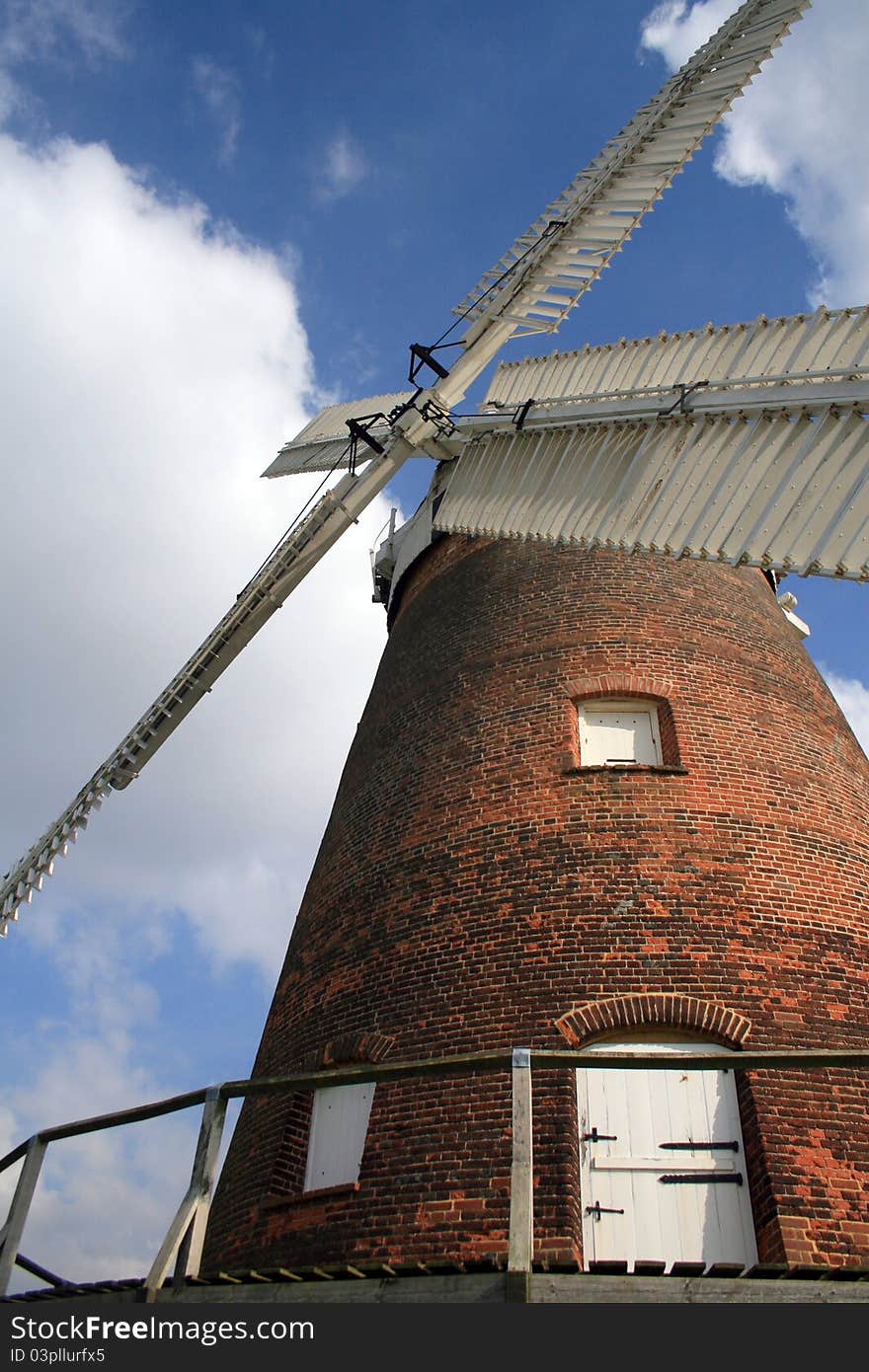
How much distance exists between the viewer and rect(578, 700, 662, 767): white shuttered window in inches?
337

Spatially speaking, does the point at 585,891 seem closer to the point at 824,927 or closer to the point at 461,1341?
the point at 824,927

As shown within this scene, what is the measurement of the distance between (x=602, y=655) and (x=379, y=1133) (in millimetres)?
4272

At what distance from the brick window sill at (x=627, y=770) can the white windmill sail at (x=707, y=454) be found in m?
1.63

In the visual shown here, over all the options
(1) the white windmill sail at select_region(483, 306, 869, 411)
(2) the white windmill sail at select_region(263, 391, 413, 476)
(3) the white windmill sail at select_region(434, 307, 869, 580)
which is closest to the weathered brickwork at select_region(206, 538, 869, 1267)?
(3) the white windmill sail at select_region(434, 307, 869, 580)

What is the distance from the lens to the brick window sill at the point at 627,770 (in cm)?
796

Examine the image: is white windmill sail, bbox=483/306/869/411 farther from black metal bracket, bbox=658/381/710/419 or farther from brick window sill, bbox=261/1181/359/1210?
brick window sill, bbox=261/1181/359/1210

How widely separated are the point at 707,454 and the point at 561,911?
325 centimetres

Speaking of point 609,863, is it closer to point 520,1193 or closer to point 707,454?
point 707,454

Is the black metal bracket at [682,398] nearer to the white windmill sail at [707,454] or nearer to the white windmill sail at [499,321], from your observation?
the white windmill sail at [707,454]

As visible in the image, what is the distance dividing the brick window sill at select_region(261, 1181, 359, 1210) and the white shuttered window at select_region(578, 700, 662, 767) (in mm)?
3513

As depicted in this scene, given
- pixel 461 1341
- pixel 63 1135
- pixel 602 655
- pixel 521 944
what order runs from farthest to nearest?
pixel 602 655 → pixel 521 944 → pixel 63 1135 → pixel 461 1341

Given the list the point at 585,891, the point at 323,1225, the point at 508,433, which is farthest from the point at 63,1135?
the point at 508,433

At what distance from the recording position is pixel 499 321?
12.8 meters

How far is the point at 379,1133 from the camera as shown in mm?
6707
